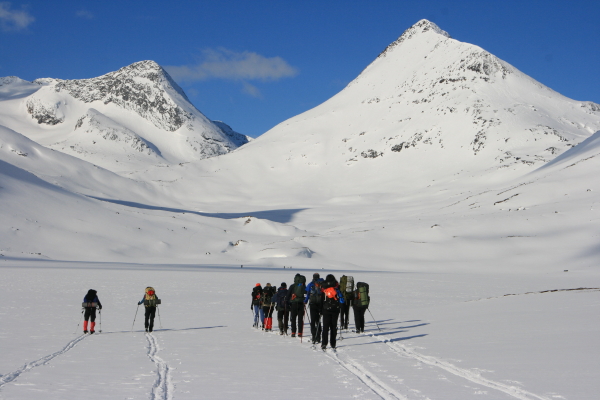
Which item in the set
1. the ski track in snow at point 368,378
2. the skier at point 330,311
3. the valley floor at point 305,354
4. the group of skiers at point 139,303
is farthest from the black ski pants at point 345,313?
the group of skiers at point 139,303

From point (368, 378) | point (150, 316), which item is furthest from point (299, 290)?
point (368, 378)

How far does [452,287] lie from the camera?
37719mm

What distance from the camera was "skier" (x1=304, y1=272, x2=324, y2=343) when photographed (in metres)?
14.6

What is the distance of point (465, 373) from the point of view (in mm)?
10445

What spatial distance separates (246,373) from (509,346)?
6.55m

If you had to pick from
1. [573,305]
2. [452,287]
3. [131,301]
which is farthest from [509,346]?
[452,287]

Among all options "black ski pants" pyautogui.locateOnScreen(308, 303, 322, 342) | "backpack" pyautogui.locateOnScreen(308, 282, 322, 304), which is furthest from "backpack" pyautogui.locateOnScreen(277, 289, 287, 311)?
"backpack" pyautogui.locateOnScreen(308, 282, 322, 304)

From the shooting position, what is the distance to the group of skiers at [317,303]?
14.1 m

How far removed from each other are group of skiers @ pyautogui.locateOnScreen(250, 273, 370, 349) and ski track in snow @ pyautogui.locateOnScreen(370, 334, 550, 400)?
1768mm

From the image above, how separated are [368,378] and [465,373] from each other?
75.9 inches

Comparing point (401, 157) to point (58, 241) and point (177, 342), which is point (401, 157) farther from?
point (177, 342)

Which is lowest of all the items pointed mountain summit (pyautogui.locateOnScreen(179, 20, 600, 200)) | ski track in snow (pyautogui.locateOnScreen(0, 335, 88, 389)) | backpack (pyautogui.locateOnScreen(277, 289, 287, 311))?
ski track in snow (pyautogui.locateOnScreen(0, 335, 88, 389))

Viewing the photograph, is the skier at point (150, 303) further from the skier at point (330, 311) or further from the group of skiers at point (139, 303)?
the skier at point (330, 311)

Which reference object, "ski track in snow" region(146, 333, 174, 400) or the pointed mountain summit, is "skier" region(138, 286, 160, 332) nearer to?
"ski track in snow" region(146, 333, 174, 400)
